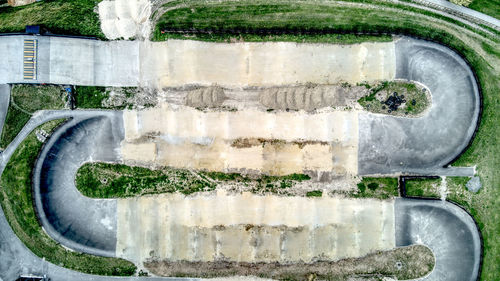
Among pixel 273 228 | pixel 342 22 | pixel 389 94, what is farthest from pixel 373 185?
pixel 342 22

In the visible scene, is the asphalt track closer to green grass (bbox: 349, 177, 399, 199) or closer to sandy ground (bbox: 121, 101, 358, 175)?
green grass (bbox: 349, 177, 399, 199)

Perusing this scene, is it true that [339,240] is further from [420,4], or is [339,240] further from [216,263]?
[420,4]

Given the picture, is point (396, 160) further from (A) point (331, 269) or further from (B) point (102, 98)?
(B) point (102, 98)

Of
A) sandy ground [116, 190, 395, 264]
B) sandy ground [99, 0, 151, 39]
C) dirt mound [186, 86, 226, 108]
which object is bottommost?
sandy ground [116, 190, 395, 264]

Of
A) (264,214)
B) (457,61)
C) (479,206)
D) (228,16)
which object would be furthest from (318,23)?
(479,206)

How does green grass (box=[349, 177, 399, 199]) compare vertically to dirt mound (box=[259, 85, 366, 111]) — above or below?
below

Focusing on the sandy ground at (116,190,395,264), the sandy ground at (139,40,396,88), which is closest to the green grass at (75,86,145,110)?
the sandy ground at (139,40,396,88)
